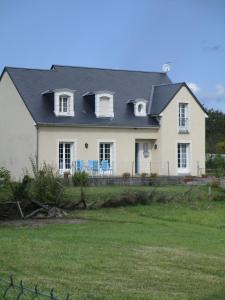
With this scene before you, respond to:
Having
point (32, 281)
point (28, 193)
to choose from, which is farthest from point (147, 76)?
point (32, 281)

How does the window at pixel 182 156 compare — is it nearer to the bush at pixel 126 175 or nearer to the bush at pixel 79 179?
the bush at pixel 126 175

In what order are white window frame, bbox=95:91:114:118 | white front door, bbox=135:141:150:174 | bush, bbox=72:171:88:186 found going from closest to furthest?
1. bush, bbox=72:171:88:186
2. white window frame, bbox=95:91:114:118
3. white front door, bbox=135:141:150:174

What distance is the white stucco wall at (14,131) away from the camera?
126 ft

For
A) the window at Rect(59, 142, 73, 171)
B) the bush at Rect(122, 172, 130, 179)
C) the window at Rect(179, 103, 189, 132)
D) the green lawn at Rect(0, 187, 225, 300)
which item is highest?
the window at Rect(179, 103, 189, 132)

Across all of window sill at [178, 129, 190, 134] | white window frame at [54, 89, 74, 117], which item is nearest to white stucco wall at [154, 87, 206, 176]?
window sill at [178, 129, 190, 134]

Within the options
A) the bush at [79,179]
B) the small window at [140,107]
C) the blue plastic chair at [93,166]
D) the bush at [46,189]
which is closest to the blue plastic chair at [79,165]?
the blue plastic chair at [93,166]

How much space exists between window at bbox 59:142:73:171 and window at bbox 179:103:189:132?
7.84 m

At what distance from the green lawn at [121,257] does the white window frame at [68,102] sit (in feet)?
59.7

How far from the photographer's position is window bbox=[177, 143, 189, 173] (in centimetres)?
4216

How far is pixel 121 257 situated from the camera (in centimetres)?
1218

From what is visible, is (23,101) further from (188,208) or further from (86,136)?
(188,208)

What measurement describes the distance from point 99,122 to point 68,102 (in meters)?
2.28

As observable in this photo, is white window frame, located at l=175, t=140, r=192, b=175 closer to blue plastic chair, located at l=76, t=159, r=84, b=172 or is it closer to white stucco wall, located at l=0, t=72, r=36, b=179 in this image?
blue plastic chair, located at l=76, t=159, r=84, b=172

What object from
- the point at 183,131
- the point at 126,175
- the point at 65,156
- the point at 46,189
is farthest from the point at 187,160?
the point at 46,189
